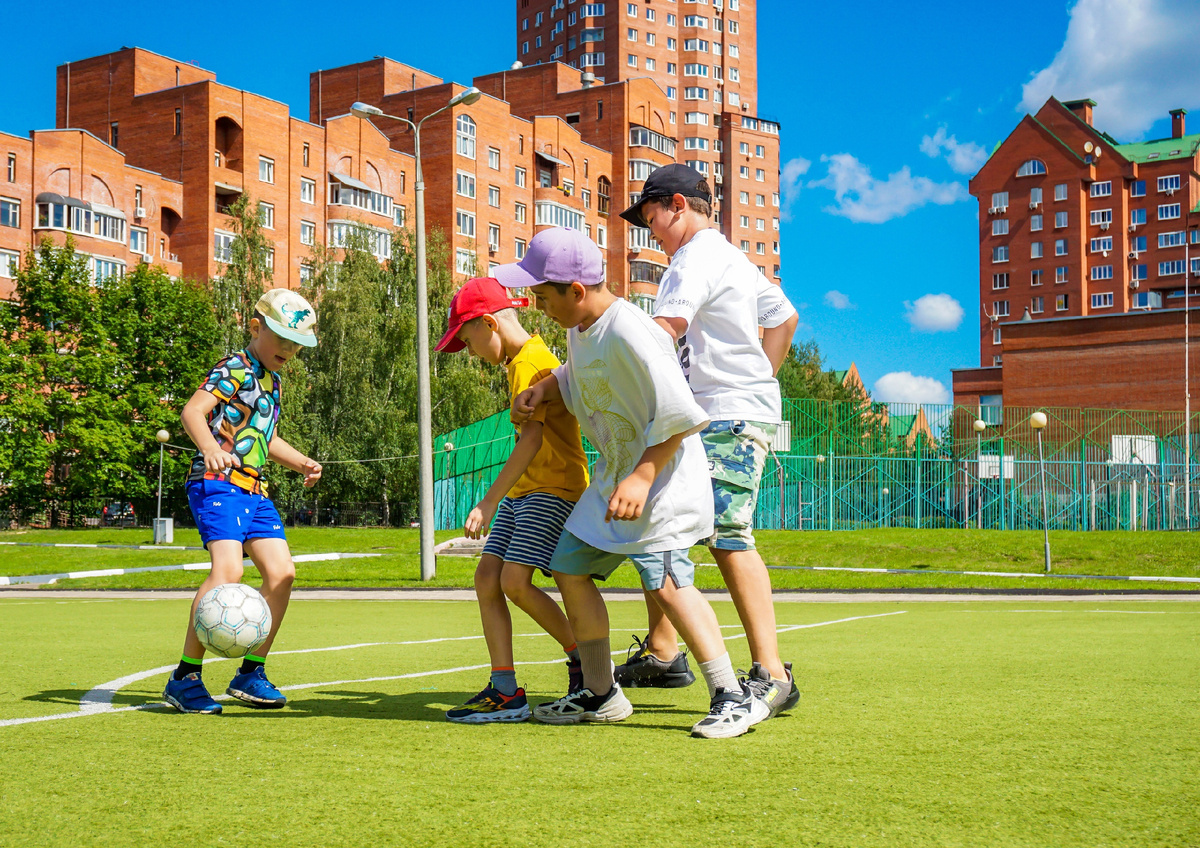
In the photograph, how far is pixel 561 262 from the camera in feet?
12.8

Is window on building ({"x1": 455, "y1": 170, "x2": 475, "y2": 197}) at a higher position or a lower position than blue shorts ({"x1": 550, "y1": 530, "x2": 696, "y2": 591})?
higher

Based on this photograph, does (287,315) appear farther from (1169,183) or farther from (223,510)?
(1169,183)

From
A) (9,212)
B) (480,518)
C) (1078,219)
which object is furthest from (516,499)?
(1078,219)

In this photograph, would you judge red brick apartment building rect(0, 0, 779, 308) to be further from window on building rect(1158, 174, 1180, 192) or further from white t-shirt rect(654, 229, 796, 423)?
white t-shirt rect(654, 229, 796, 423)

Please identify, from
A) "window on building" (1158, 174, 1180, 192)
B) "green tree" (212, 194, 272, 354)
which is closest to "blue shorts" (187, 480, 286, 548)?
"green tree" (212, 194, 272, 354)

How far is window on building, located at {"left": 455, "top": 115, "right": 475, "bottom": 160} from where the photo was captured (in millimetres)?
67062

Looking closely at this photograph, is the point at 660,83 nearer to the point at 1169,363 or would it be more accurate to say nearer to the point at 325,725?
the point at 1169,363

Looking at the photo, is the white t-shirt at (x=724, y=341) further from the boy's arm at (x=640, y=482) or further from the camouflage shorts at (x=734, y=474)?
the boy's arm at (x=640, y=482)

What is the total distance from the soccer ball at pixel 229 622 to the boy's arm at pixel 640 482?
1.87 meters

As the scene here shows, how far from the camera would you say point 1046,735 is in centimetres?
359

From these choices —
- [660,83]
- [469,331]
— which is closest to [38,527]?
[469,331]

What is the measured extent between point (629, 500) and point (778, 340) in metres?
1.71

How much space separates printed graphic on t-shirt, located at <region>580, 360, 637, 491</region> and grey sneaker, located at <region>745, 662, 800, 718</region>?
95 centimetres

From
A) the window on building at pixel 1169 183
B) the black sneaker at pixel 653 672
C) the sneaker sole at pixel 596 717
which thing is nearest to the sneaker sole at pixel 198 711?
the sneaker sole at pixel 596 717
